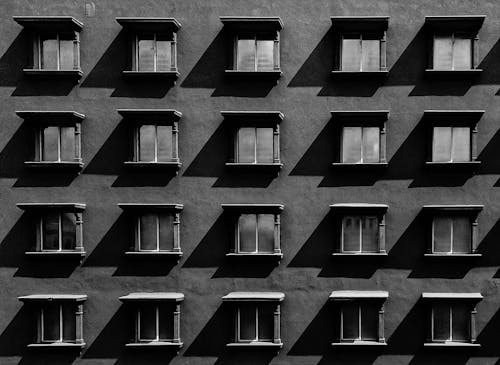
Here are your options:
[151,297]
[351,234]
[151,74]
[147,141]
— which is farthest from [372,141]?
[151,297]

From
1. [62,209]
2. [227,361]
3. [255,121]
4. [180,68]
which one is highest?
[180,68]

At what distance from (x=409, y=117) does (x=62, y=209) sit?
13.1 meters

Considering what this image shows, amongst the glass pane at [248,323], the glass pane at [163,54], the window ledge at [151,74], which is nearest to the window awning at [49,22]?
the window ledge at [151,74]

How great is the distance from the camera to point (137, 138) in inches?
688

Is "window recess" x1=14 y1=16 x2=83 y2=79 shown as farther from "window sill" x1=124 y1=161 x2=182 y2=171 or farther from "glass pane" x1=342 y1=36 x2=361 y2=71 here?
"glass pane" x1=342 y1=36 x2=361 y2=71

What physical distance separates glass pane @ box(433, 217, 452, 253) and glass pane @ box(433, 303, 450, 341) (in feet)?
6.81

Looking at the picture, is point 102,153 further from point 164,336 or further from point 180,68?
point 164,336

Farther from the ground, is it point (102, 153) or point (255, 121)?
point (255, 121)

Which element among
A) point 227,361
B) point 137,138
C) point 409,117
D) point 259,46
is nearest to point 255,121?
point 259,46

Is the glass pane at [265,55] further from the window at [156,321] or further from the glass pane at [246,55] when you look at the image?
the window at [156,321]

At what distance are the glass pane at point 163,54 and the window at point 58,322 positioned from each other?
898cm

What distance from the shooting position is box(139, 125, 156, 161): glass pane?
57.4 feet

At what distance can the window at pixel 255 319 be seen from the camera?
56.2 feet

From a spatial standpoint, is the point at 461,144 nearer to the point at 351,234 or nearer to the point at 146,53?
the point at 351,234
